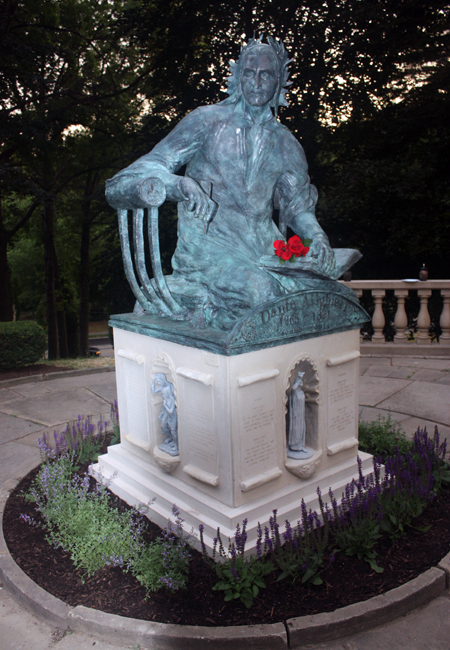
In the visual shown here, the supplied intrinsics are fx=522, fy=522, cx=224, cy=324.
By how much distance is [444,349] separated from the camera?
7586 mm

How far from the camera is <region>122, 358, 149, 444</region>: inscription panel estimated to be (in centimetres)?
371

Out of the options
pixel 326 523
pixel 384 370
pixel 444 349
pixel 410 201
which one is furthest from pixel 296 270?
pixel 410 201

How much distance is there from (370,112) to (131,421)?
10715mm

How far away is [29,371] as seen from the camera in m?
7.84

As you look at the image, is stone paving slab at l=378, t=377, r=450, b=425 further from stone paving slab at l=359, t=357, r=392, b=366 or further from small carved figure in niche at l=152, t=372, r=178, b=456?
small carved figure in niche at l=152, t=372, r=178, b=456

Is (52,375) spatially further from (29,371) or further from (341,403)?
(341,403)

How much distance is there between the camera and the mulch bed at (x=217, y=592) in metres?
2.60

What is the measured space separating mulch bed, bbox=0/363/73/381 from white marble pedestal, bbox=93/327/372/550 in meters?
4.17

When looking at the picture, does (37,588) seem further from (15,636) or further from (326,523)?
(326,523)

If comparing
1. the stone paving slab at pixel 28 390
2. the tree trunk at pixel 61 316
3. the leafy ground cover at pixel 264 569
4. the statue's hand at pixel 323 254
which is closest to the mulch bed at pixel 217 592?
the leafy ground cover at pixel 264 569

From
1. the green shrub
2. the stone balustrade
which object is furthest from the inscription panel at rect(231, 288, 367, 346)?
the green shrub

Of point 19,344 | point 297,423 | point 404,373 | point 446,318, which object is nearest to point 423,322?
point 446,318

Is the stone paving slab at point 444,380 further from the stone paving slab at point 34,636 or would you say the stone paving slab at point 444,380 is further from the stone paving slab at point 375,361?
the stone paving slab at point 34,636

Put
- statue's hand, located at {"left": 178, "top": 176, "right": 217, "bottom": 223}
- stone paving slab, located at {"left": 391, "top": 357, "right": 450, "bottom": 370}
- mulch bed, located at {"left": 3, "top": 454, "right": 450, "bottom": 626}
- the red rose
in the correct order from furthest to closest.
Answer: stone paving slab, located at {"left": 391, "top": 357, "right": 450, "bottom": 370} → the red rose → statue's hand, located at {"left": 178, "top": 176, "right": 217, "bottom": 223} → mulch bed, located at {"left": 3, "top": 454, "right": 450, "bottom": 626}
